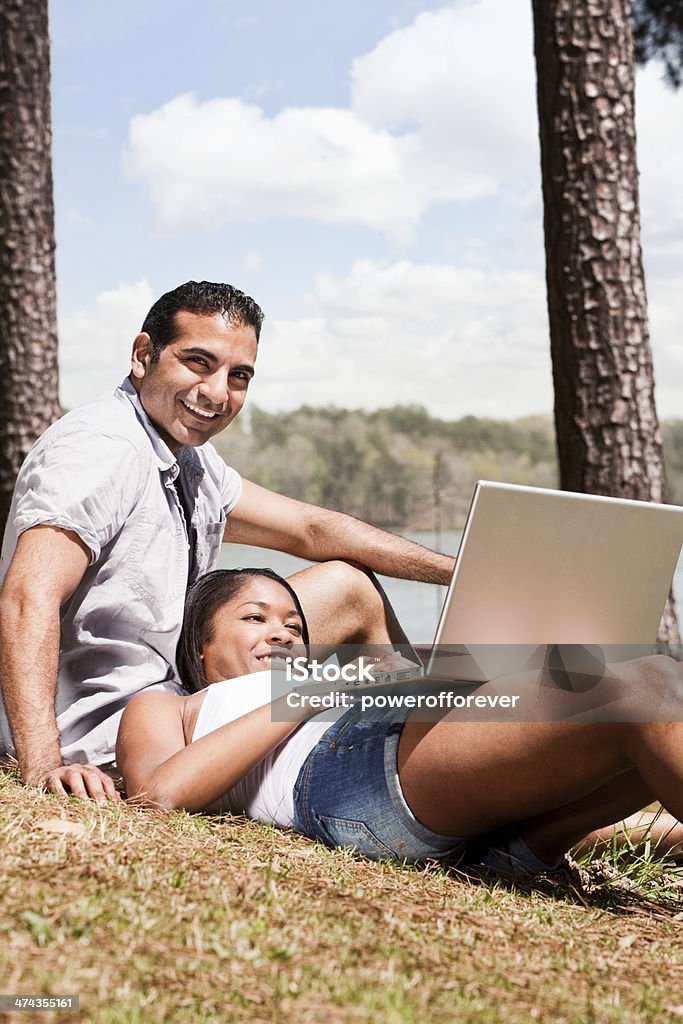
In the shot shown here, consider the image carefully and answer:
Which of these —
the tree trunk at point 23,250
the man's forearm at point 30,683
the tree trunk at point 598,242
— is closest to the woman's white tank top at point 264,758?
the man's forearm at point 30,683

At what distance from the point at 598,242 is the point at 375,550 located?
225cm

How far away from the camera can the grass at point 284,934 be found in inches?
62.7

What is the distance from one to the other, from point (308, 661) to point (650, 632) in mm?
870

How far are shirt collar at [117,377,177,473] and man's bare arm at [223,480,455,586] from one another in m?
0.62

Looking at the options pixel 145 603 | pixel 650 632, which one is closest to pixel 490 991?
pixel 650 632

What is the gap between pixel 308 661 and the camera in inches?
112

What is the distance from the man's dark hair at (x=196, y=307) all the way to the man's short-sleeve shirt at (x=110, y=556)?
23 cm

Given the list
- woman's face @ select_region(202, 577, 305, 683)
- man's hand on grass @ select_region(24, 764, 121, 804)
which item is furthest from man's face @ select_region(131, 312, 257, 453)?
man's hand on grass @ select_region(24, 764, 121, 804)

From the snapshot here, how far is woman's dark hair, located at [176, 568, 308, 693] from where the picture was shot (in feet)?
9.71

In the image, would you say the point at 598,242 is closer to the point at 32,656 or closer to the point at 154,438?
the point at 154,438

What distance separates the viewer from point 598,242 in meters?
5.11

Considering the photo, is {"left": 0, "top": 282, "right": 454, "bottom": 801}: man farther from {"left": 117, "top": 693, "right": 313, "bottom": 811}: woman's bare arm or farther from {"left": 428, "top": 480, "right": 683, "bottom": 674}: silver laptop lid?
{"left": 428, "top": 480, "right": 683, "bottom": 674}: silver laptop lid

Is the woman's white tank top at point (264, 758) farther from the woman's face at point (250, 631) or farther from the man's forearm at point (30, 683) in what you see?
the man's forearm at point (30, 683)

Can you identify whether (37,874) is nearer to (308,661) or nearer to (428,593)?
(308,661)
